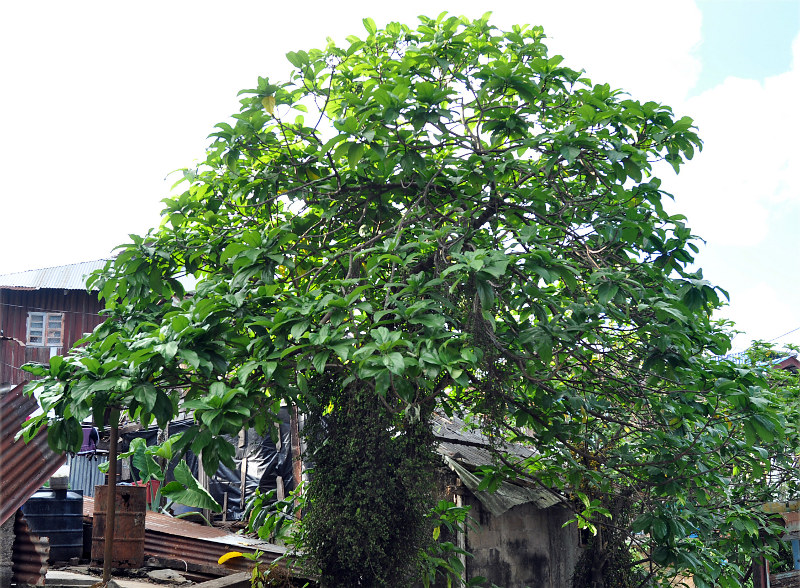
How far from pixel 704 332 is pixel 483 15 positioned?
283cm

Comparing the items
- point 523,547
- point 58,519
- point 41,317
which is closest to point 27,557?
point 58,519

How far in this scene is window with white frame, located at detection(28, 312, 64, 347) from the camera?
1908cm

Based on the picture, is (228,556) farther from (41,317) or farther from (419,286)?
(41,317)

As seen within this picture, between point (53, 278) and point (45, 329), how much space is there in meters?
1.56

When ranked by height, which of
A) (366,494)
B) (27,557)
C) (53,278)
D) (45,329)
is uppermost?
(53,278)

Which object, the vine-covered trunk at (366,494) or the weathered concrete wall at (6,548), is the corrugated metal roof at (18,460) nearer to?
the weathered concrete wall at (6,548)

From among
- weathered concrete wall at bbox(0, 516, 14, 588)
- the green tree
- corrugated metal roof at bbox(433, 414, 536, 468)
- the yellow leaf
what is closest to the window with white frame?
corrugated metal roof at bbox(433, 414, 536, 468)

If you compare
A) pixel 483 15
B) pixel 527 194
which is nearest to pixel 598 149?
pixel 527 194

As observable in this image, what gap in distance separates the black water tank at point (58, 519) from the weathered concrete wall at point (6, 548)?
1.14 m

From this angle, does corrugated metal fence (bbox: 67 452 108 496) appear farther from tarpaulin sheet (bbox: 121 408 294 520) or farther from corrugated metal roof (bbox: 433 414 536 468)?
corrugated metal roof (bbox: 433 414 536 468)

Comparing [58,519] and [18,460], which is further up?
[18,460]

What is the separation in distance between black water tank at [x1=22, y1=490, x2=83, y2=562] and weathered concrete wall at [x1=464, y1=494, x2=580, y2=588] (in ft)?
13.9

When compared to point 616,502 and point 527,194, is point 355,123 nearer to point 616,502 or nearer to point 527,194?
point 527,194

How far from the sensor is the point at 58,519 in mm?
7391
